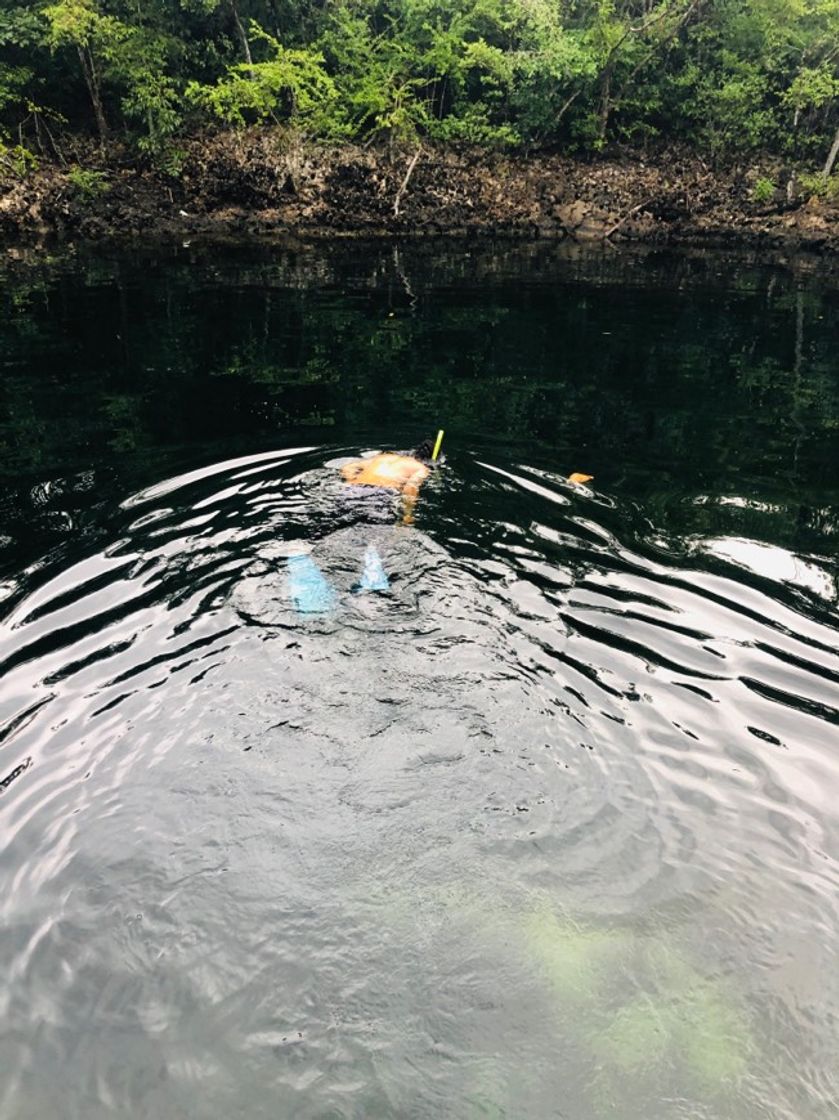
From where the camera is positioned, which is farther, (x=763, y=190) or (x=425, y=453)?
(x=763, y=190)

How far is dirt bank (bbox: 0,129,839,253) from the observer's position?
79.2ft

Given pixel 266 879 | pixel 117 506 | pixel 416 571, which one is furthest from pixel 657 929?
pixel 117 506

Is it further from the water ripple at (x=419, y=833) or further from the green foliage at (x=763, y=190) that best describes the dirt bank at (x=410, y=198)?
the water ripple at (x=419, y=833)

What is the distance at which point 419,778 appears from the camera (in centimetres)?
452

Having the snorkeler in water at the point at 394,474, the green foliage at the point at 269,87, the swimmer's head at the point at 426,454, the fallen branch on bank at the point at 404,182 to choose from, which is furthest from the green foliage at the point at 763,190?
the snorkeler in water at the point at 394,474

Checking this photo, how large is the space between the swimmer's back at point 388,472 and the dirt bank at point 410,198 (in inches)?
788

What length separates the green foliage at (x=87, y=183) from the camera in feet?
77.3

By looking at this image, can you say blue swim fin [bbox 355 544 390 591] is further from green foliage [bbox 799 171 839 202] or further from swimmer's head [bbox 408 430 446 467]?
green foliage [bbox 799 171 839 202]

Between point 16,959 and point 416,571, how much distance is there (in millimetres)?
4106

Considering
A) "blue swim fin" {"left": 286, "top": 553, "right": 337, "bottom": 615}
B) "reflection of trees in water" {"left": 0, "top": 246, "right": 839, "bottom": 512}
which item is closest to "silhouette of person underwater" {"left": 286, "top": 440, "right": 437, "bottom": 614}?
"blue swim fin" {"left": 286, "top": 553, "right": 337, "bottom": 615}

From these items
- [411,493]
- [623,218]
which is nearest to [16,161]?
[623,218]

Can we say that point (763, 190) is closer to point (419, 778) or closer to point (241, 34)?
point (241, 34)

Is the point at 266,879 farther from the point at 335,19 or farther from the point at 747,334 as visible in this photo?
the point at 335,19

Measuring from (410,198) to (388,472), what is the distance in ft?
71.8
